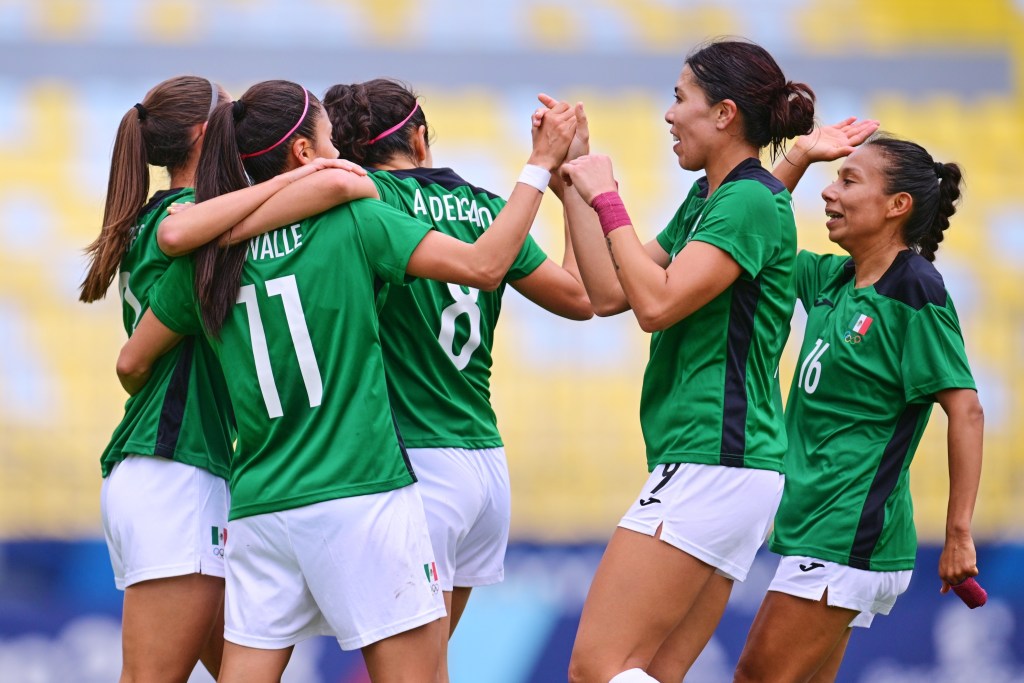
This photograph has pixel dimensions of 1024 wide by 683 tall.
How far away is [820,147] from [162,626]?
2218 millimetres

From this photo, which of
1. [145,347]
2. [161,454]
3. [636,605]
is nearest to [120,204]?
[145,347]

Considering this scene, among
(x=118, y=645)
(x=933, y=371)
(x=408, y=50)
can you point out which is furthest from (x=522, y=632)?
(x=408, y=50)

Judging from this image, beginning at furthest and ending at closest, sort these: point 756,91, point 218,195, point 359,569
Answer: point 756,91
point 218,195
point 359,569

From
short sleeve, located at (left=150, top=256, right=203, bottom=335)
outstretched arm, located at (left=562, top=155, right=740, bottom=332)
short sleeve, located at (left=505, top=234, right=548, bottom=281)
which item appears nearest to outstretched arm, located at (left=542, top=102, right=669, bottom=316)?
short sleeve, located at (left=505, top=234, right=548, bottom=281)

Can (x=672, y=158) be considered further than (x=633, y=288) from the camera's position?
Yes

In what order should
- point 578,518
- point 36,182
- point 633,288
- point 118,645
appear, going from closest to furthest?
1. point 633,288
2. point 118,645
3. point 578,518
4. point 36,182

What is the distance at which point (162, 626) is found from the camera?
10.2 feet

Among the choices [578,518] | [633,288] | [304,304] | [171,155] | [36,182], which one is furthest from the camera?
[36,182]

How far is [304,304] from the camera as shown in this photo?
266cm

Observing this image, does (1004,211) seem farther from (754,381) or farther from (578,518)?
(754,381)

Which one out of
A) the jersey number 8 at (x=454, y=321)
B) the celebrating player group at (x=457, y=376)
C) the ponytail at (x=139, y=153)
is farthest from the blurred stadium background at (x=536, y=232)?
the ponytail at (x=139, y=153)

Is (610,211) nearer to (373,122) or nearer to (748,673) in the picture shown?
(373,122)

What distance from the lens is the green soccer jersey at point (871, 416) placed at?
11.6 feet

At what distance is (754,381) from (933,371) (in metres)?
0.70
